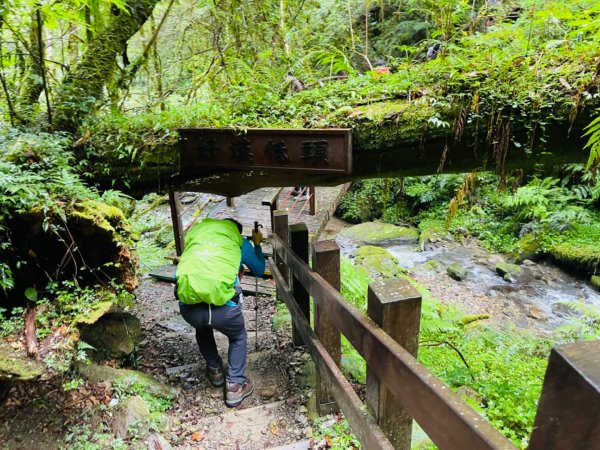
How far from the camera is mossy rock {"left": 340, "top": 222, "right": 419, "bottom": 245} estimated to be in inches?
483

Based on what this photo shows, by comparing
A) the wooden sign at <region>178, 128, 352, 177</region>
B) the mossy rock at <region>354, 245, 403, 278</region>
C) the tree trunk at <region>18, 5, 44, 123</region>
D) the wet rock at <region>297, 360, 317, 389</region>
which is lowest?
the mossy rock at <region>354, 245, 403, 278</region>

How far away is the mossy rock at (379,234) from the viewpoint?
1227 centimetres

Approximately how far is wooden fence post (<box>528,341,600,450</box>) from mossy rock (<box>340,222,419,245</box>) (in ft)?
37.1

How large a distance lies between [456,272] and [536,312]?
A: 6.70ft

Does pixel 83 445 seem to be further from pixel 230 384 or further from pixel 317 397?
pixel 317 397

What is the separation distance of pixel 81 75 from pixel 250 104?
2.04m

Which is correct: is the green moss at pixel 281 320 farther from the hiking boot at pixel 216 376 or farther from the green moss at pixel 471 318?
the green moss at pixel 471 318

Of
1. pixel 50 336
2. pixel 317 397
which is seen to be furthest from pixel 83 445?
pixel 317 397

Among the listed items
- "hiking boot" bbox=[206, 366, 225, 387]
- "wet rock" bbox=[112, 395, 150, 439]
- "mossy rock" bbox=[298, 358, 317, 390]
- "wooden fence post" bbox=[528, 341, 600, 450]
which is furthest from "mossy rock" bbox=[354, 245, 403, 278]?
"wooden fence post" bbox=[528, 341, 600, 450]

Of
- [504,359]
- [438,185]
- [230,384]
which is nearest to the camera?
[230,384]

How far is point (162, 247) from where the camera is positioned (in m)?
9.79

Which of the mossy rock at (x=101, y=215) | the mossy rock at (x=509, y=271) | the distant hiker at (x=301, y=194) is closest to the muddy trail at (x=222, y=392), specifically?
the mossy rock at (x=101, y=215)

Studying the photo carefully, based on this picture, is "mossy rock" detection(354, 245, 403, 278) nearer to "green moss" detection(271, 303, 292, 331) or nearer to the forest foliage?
the forest foliage

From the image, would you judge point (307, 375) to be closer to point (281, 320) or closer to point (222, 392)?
point (222, 392)
